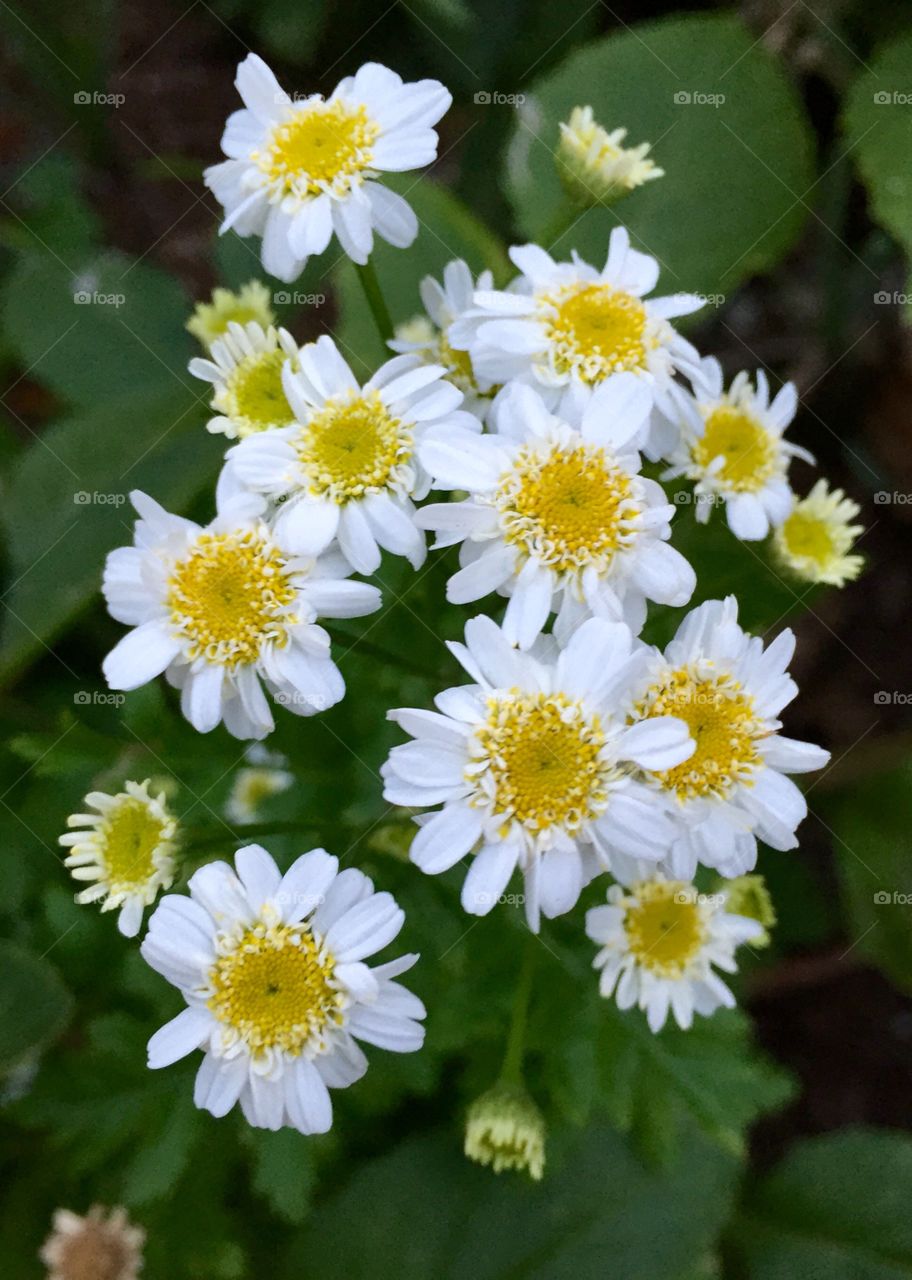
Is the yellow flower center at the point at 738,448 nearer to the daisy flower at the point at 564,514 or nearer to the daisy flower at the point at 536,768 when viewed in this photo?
the daisy flower at the point at 564,514

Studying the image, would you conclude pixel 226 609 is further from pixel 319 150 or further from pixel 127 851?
pixel 319 150

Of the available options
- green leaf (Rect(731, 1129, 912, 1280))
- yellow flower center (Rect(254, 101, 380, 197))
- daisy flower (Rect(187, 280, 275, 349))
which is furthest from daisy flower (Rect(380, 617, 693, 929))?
green leaf (Rect(731, 1129, 912, 1280))

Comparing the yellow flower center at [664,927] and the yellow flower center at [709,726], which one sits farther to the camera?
the yellow flower center at [664,927]

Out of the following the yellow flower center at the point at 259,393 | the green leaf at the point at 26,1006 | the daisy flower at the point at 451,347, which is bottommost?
the green leaf at the point at 26,1006

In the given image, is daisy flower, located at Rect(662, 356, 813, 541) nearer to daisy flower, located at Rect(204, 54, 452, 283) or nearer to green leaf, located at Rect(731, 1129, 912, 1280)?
daisy flower, located at Rect(204, 54, 452, 283)

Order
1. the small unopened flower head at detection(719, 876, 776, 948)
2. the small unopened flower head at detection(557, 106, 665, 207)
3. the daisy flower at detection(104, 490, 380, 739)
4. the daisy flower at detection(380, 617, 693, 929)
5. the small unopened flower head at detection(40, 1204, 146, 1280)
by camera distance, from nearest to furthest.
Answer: the daisy flower at detection(380, 617, 693, 929), the daisy flower at detection(104, 490, 380, 739), the small unopened flower head at detection(557, 106, 665, 207), the small unopened flower head at detection(719, 876, 776, 948), the small unopened flower head at detection(40, 1204, 146, 1280)

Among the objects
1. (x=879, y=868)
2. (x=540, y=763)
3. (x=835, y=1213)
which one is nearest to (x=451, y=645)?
(x=540, y=763)

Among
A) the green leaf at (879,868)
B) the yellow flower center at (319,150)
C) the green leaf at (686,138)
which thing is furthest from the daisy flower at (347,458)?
the green leaf at (879,868)
